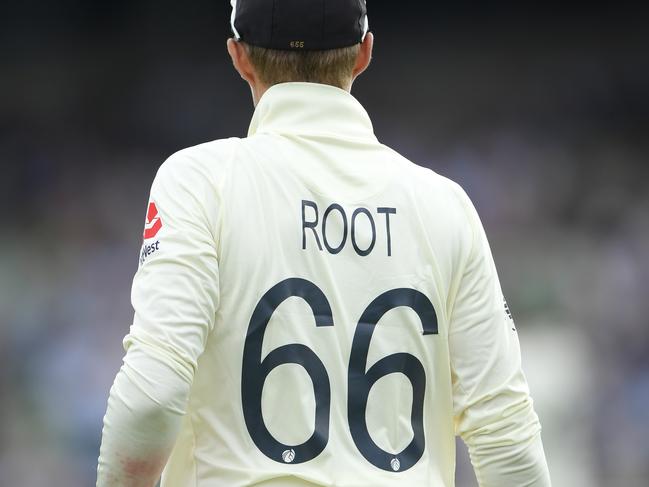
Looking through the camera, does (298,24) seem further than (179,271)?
Yes

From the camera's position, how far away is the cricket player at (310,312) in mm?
1518

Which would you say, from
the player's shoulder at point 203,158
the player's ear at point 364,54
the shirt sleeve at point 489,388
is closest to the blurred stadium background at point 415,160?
the shirt sleeve at point 489,388

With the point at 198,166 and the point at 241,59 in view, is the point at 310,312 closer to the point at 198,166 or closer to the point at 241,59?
the point at 198,166

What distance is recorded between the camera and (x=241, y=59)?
5.72 feet

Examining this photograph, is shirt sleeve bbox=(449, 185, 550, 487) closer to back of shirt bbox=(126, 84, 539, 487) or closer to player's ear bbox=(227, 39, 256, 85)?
back of shirt bbox=(126, 84, 539, 487)

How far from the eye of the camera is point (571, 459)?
6.86 metres

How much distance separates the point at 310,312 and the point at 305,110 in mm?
333

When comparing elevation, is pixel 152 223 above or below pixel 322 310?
above

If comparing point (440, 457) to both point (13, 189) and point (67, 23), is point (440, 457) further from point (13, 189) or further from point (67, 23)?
point (67, 23)

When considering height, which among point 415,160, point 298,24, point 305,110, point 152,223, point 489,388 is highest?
point 298,24

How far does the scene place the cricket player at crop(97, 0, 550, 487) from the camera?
152 cm

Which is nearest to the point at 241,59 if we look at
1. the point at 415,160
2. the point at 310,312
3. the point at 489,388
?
the point at 310,312

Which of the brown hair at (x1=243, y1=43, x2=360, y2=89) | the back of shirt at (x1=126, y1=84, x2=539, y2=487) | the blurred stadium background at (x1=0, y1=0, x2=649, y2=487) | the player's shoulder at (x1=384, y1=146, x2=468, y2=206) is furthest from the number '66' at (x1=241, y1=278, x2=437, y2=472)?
A: the blurred stadium background at (x1=0, y1=0, x2=649, y2=487)

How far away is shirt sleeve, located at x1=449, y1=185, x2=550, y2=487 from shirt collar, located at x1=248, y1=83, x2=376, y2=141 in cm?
27
